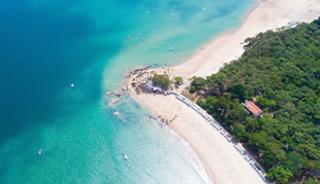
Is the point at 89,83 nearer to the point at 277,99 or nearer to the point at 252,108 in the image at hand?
the point at 252,108

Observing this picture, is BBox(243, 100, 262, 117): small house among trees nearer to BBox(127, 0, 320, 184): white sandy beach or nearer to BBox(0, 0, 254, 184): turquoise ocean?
BBox(127, 0, 320, 184): white sandy beach

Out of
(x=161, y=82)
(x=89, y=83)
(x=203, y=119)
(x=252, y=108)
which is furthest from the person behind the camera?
(x=89, y=83)

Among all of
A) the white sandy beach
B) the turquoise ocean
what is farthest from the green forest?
the turquoise ocean

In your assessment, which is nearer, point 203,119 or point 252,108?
point 203,119

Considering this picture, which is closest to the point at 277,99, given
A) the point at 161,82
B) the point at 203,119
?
the point at 203,119

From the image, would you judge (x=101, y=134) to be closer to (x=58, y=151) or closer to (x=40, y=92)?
(x=58, y=151)

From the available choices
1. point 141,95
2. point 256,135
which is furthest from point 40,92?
point 256,135

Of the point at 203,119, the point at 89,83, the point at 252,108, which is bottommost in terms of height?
the point at 89,83

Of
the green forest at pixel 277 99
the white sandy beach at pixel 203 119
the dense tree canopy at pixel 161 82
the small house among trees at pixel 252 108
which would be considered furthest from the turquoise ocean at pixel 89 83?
the small house among trees at pixel 252 108
